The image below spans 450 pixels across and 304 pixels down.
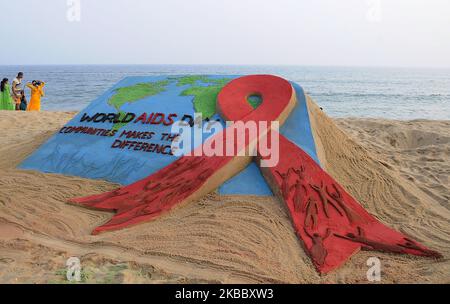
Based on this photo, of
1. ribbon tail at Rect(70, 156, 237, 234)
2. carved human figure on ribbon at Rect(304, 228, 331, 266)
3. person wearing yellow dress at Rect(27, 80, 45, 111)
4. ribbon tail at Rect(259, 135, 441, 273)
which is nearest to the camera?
carved human figure on ribbon at Rect(304, 228, 331, 266)

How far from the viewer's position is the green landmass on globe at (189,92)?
5.76 meters

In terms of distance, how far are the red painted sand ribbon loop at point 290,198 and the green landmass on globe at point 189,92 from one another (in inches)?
22.8

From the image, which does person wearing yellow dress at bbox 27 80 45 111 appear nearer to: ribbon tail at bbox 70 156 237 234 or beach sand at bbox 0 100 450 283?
beach sand at bbox 0 100 450 283

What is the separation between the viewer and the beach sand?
3074 mm

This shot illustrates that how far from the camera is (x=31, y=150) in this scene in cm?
656

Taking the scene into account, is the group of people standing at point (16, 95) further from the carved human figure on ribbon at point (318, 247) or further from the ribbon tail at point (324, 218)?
the carved human figure on ribbon at point (318, 247)

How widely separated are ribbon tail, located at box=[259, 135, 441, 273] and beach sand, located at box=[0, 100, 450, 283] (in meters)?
0.10

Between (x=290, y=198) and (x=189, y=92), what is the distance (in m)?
2.95

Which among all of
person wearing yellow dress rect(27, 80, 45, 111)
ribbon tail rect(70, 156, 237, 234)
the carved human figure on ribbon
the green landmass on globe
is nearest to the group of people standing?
person wearing yellow dress rect(27, 80, 45, 111)

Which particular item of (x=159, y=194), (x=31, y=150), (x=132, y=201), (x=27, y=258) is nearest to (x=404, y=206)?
(x=159, y=194)

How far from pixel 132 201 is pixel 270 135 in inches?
69.0

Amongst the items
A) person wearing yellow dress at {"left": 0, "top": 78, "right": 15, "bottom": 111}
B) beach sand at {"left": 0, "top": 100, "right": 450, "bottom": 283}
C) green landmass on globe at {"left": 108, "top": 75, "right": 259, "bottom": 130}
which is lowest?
beach sand at {"left": 0, "top": 100, "right": 450, "bottom": 283}

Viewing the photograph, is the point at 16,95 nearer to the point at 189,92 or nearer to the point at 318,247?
the point at 189,92
